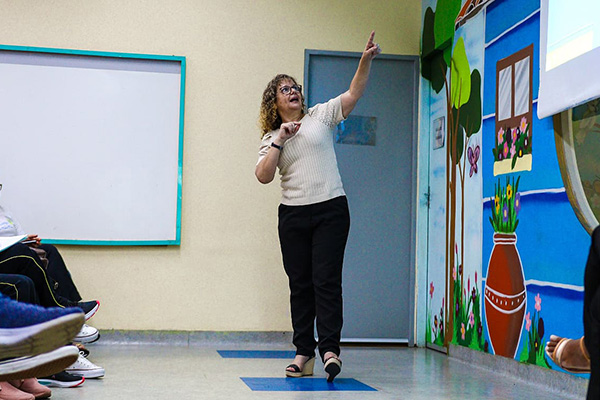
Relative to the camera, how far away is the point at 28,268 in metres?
3.00

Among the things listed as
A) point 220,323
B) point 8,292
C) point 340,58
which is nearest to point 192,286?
point 220,323

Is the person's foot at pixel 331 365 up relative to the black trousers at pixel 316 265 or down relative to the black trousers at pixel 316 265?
down

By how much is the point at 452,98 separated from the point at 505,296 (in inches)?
54.5

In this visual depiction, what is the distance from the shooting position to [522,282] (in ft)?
11.3

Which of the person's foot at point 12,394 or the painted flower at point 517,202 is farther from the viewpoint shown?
the painted flower at point 517,202

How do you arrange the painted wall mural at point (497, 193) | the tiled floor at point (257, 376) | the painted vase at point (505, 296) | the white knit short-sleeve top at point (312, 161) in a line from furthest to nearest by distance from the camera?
1. the painted vase at point (505, 296)
2. the white knit short-sleeve top at point (312, 161)
3. the painted wall mural at point (497, 193)
4. the tiled floor at point (257, 376)

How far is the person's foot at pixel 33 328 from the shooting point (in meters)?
1.44

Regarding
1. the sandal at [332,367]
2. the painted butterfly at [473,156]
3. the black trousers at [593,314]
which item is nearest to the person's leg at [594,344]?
the black trousers at [593,314]

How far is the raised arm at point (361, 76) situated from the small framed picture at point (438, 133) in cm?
155

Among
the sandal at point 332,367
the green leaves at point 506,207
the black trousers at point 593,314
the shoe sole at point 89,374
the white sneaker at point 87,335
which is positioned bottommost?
the shoe sole at point 89,374

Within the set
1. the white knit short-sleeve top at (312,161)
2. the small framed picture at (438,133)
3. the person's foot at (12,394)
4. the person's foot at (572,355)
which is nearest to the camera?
the person's foot at (572,355)

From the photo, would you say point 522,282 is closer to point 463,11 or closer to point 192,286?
point 463,11

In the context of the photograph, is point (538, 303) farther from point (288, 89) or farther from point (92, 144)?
point (92, 144)

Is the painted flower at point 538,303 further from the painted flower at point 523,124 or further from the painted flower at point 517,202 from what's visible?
the painted flower at point 523,124
